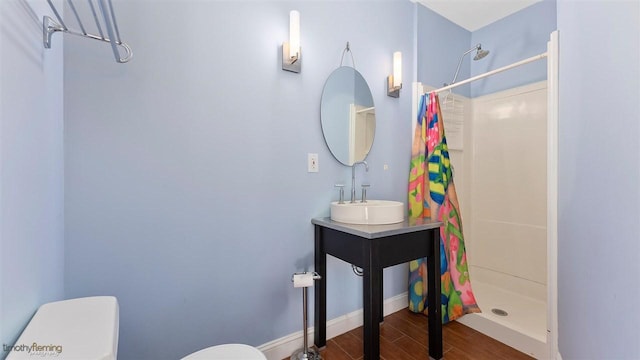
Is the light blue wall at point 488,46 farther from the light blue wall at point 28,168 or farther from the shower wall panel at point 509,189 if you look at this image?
the light blue wall at point 28,168

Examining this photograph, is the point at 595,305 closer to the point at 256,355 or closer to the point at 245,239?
the point at 256,355

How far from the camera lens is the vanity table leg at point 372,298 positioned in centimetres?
132

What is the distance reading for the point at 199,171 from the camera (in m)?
1.38

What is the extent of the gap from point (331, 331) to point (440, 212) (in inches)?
43.7

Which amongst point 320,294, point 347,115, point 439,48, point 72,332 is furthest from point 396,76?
point 72,332

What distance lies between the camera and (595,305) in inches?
37.8

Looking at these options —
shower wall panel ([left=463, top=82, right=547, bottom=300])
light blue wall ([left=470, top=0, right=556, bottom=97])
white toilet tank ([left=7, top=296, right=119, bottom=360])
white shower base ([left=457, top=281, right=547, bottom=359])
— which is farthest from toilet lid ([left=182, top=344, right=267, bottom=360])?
light blue wall ([left=470, top=0, right=556, bottom=97])

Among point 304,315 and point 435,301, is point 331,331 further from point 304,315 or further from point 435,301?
point 435,301

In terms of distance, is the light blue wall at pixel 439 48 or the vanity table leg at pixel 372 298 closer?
the vanity table leg at pixel 372 298

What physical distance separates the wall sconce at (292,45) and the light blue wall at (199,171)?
1.8 inches

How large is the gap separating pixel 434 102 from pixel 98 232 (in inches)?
85.0

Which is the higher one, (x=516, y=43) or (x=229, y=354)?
(x=516, y=43)

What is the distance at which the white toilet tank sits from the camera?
2.03 feet

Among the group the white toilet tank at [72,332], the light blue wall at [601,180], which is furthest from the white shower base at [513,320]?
the white toilet tank at [72,332]
